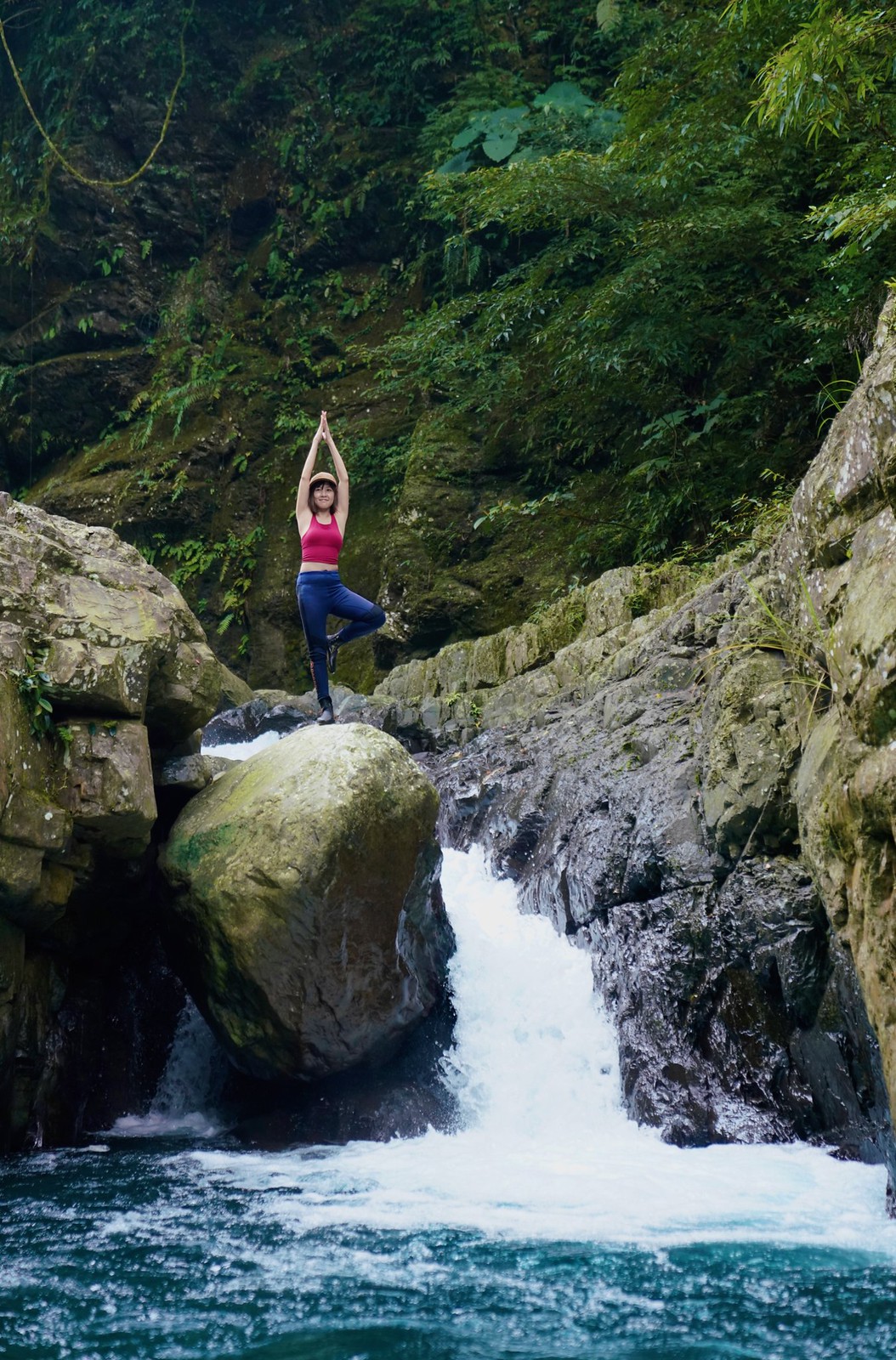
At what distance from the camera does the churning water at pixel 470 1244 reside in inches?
126

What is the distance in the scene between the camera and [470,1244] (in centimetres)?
402

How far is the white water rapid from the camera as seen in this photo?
4.23 m

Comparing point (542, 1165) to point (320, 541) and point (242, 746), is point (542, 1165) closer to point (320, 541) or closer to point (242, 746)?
point (320, 541)

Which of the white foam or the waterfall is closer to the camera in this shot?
the waterfall

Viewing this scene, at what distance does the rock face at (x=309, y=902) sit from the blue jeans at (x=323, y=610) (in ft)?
2.63

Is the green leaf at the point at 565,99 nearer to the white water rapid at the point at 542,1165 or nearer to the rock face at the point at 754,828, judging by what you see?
the rock face at the point at 754,828

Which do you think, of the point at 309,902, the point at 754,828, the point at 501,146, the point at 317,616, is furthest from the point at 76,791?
the point at 501,146

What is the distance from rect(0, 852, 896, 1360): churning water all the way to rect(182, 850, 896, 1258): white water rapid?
0.05ft

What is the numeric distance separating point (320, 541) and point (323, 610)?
460 millimetres

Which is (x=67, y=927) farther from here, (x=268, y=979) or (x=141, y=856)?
(x=268, y=979)

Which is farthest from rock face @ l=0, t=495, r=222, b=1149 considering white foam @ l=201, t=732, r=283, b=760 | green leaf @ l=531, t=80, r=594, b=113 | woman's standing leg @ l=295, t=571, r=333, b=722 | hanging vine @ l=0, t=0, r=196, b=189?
hanging vine @ l=0, t=0, r=196, b=189

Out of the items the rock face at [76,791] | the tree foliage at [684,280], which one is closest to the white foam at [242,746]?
the tree foliage at [684,280]

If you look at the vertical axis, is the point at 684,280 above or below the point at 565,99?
below

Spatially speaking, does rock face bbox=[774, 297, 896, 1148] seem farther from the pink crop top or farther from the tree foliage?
the tree foliage
